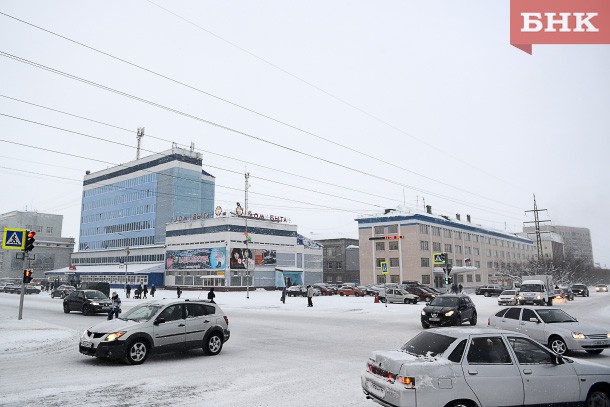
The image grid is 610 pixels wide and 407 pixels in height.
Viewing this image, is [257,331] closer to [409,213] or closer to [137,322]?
[137,322]

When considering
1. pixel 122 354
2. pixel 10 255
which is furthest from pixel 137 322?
pixel 10 255

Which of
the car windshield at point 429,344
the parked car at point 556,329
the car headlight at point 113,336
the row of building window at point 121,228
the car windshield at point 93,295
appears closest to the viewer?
the car windshield at point 429,344

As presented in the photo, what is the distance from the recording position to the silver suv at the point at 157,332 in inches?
436

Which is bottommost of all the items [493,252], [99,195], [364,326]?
[364,326]

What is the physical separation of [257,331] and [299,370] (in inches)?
339

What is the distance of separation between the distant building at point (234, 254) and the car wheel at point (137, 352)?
5571 cm

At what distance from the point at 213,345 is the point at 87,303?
1782 centimetres

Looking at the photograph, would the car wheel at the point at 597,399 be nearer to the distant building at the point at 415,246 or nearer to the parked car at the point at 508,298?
the parked car at the point at 508,298

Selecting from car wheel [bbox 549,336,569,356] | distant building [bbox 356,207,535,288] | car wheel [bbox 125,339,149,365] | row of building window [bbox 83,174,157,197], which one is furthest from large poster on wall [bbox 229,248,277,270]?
car wheel [bbox 549,336,569,356]

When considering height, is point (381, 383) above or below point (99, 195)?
below

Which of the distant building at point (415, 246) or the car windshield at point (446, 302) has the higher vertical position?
the distant building at point (415, 246)

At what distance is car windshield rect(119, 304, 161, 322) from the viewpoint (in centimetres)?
1194

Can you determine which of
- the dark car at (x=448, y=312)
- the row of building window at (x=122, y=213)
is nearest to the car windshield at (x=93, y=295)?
the dark car at (x=448, y=312)

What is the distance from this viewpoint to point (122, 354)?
11.0 metres
